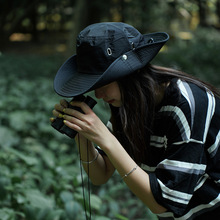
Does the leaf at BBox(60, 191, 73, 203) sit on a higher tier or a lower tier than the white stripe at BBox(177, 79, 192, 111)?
lower

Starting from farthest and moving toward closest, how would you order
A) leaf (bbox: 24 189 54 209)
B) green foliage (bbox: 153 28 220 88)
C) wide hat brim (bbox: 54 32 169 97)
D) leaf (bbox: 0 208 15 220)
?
1. green foliage (bbox: 153 28 220 88)
2. leaf (bbox: 24 189 54 209)
3. leaf (bbox: 0 208 15 220)
4. wide hat brim (bbox: 54 32 169 97)

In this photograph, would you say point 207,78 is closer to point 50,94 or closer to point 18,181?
point 50,94

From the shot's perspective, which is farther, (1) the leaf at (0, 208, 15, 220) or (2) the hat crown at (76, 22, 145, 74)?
(1) the leaf at (0, 208, 15, 220)

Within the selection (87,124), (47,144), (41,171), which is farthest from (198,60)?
(87,124)

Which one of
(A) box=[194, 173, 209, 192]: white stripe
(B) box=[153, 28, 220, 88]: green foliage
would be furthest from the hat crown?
(B) box=[153, 28, 220, 88]: green foliage

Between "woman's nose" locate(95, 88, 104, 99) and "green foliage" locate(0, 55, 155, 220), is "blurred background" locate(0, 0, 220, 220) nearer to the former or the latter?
"green foliage" locate(0, 55, 155, 220)

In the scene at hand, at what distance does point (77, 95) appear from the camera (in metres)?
1.47

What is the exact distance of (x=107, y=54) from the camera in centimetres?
146

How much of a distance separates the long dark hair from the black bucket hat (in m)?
0.10

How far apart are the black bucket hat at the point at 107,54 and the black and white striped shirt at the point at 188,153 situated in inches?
9.0

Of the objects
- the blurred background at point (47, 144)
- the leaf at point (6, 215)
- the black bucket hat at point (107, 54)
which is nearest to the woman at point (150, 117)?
the black bucket hat at point (107, 54)

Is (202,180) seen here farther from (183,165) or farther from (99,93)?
(99,93)

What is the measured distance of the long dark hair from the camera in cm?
156

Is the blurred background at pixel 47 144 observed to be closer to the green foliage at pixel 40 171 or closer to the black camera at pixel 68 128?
the green foliage at pixel 40 171
